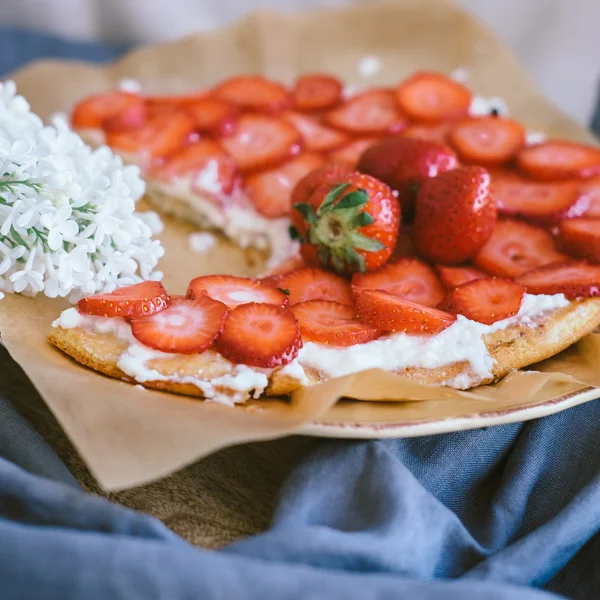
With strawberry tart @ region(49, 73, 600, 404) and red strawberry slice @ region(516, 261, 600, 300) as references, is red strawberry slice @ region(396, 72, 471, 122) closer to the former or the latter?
strawberry tart @ region(49, 73, 600, 404)

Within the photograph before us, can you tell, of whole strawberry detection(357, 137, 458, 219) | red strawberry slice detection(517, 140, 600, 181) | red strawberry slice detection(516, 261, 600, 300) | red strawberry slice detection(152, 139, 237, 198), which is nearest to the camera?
red strawberry slice detection(516, 261, 600, 300)

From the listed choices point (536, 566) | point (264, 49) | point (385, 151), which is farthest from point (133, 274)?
point (264, 49)

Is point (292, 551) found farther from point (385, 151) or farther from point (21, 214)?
point (385, 151)

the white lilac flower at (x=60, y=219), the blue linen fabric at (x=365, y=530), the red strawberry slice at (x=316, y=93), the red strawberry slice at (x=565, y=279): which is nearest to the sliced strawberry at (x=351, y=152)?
the red strawberry slice at (x=316, y=93)

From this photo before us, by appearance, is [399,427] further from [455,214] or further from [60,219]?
[60,219]

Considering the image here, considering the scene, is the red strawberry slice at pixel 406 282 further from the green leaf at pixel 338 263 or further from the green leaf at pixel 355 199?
the green leaf at pixel 355 199

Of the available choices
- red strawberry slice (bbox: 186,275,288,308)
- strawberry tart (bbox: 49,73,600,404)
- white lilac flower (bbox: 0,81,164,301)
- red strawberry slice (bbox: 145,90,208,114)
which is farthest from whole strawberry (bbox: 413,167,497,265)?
red strawberry slice (bbox: 145,90,208,114)
